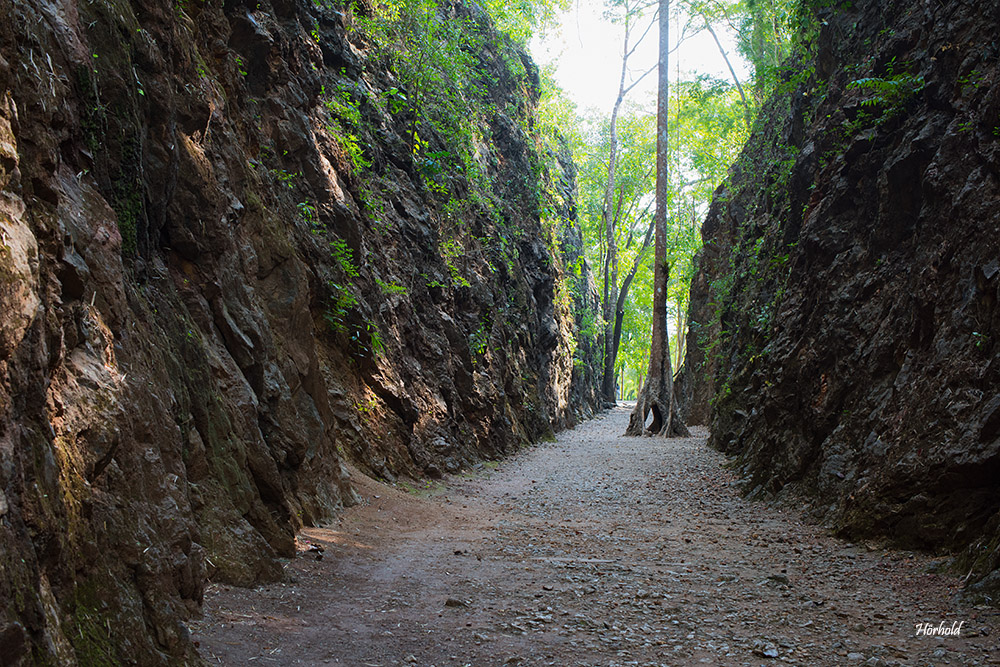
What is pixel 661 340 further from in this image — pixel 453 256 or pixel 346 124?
pixel 346 124

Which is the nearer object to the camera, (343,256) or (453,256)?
(343,256)

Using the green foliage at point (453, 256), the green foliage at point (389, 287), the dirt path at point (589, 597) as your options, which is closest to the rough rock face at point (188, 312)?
the green foliage at point (389, 287)

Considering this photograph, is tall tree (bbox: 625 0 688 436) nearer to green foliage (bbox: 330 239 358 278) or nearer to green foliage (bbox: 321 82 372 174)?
green foliage (bbox: 321 82 372 174)

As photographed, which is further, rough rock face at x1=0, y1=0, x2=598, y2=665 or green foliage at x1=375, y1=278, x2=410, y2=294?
green foliage at x1=375, y1=278, x2=410, y2=294

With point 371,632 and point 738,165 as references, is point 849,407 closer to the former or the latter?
point 371,632

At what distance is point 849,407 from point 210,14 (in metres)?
8.95

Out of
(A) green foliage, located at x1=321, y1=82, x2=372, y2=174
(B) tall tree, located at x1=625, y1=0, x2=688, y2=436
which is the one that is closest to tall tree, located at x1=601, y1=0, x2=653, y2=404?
(B) tall tree, located at x1=625, y1=0, x2=688, y2=436

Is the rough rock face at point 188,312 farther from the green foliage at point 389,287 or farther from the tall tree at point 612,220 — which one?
the tall tree at point 612,220

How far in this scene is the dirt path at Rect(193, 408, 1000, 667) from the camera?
417cm

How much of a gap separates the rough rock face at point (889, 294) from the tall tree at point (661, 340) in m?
6.19

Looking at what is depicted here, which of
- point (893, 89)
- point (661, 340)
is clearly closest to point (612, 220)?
point (661, 340)

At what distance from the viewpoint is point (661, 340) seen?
19422mm

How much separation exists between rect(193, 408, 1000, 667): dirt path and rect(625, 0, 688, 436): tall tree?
984 cm

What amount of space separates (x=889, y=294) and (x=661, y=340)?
11.6 m
